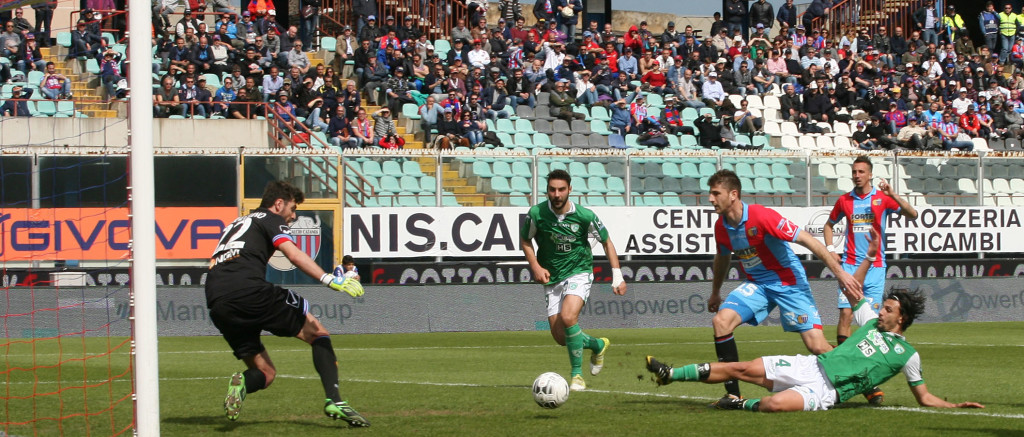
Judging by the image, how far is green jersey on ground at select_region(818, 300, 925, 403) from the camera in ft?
27.5

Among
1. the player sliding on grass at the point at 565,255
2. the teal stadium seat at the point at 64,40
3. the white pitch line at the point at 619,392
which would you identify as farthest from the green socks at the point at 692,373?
the teal stadium seat at the point at 64,40

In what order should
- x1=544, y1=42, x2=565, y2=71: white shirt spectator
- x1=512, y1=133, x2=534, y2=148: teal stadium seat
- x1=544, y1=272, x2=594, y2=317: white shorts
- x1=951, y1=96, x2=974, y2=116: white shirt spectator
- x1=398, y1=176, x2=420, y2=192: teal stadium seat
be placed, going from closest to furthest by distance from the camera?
x1=544, y1=272, x2=594, y2=317: white shorts → x1=398, y1=176, x2=420, y2=192: teal stadium seat → x1=512, y1=133, x2=534, y2=148: teal stadium seat → x1=544, y1=42, x2=565, y2=71: white shirt spectator → x1=951, y1=96, x2=974, y2=116: white shirt spectator

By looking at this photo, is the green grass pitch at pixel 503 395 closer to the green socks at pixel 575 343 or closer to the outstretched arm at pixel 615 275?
the green socks at pixel 575 343

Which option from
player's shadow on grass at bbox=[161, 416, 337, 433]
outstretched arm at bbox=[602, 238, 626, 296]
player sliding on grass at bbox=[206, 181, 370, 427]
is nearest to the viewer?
player sliding on grass at bbox=[206, 181, 370, 427]

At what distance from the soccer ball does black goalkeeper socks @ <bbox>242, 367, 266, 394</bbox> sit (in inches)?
74.9

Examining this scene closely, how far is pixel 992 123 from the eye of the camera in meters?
33.4

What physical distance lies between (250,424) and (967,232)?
21597mm

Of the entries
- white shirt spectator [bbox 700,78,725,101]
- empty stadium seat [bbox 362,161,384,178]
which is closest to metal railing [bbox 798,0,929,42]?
white shirt spectator [bbox 700,78,725,101]

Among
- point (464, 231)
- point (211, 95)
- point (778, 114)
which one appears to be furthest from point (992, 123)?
point (211, 95)

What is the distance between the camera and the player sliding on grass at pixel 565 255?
1075 centimetres

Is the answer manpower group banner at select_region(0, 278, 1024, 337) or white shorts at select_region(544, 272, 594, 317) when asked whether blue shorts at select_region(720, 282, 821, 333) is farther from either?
manpower group banner at select_region(0, 278, 1024, 337)

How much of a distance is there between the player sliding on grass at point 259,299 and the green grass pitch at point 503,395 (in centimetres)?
33

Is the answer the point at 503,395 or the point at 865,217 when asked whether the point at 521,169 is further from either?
the point at 503,395

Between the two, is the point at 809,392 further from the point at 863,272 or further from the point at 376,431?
the point at 863,272
